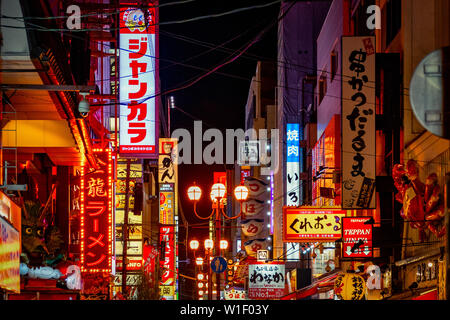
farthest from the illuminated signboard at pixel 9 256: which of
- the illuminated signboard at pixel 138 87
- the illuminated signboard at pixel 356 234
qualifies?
the illuminated signboard at pixel 356 234

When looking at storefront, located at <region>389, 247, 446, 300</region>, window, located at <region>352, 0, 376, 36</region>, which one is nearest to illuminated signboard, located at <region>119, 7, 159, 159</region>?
window, located at <region>352, 0, 376, 36</region>

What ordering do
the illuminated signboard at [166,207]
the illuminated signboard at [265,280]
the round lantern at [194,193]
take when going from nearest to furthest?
the round lantern at [194,193] → the illuminated signboard at [265,280] → the illuminated signboard at [166,207]

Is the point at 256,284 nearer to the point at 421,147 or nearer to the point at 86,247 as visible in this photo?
the point at 86,247

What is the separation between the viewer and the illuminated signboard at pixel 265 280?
36.5 metres

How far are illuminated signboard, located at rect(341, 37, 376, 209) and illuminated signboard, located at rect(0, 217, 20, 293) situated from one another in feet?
40.3

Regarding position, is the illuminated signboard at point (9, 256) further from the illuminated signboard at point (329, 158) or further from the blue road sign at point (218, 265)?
the illuminated signboard at point (329, 158)

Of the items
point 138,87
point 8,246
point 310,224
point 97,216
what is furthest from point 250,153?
point 8,246

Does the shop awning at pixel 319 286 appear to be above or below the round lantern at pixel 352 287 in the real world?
below

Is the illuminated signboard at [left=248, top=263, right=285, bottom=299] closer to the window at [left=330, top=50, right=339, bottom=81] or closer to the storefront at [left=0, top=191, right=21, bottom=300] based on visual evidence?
the window at [left=330, top=50, right=339, bottom=81]

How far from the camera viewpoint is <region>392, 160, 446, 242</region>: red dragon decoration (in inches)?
690

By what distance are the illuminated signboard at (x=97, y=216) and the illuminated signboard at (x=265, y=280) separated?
12.3m

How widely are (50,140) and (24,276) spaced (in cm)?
460

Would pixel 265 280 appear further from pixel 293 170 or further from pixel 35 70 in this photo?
pixel 35 70

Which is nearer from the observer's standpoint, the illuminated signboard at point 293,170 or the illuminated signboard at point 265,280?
the illuminated signboard at point 265,280
